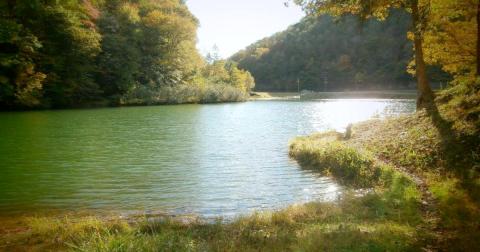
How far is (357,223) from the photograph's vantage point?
24.7 ft

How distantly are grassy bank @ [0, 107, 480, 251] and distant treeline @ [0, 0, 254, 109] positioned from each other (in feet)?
137

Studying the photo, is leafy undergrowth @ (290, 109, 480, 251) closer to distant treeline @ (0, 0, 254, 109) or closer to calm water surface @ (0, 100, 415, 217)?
calm water surface @ (0, 100, 415, 217)

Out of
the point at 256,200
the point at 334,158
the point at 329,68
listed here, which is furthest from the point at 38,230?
the point at 329,68

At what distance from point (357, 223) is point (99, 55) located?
5596 centimetres

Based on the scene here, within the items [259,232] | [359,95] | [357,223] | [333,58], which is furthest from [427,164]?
[333,58]

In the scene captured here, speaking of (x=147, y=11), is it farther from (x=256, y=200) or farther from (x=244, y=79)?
(x=256, y=200)

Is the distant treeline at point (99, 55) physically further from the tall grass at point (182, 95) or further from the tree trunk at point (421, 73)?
the tree trunk at point (421, 73)

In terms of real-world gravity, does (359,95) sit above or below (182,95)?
below

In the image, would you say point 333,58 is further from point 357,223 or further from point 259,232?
point 259,232

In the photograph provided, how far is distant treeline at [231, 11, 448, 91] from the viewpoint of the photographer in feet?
423

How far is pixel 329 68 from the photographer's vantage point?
148m

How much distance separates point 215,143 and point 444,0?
12.5m

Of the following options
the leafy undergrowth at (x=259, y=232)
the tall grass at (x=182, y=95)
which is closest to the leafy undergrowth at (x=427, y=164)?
the leafy undergrowth at (x=259, y=232)

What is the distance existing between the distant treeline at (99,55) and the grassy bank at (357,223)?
→ 41.9 meters
